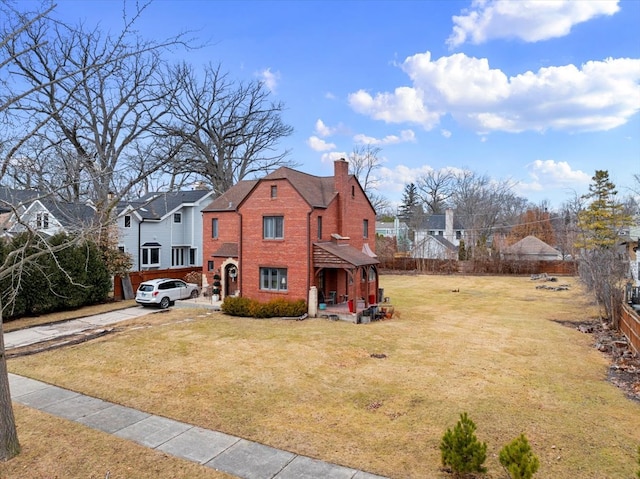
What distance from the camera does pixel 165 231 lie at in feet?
110

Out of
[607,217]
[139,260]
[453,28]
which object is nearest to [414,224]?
[607,217]

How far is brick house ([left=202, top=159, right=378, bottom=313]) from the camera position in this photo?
66.5ft

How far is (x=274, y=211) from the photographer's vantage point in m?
21.0

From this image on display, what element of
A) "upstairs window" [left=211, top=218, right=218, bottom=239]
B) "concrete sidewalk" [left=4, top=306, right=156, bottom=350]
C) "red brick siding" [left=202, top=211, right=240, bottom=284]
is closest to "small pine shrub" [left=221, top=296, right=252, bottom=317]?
"concrete sidewalk" [left=4, top=306, right=156, bottom=350]

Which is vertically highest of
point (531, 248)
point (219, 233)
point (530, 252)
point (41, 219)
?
point (219, 233)

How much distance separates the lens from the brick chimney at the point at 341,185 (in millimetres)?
22547

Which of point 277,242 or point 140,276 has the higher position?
point 277,242

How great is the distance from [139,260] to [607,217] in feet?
133

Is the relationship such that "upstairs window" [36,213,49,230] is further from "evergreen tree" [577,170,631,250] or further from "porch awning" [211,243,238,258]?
"evergreen tree" [577,170,631,250]

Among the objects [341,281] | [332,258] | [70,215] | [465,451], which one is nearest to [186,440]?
[465,451]

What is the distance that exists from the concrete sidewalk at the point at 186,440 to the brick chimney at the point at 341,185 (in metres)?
15.8

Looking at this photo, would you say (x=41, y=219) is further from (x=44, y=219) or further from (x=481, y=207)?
(x=481, y=207)

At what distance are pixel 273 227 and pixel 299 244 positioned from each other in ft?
6.22

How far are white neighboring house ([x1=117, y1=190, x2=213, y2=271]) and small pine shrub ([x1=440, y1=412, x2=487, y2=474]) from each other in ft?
91.0
